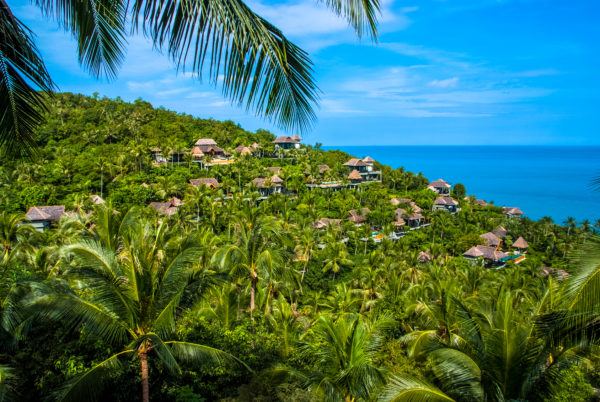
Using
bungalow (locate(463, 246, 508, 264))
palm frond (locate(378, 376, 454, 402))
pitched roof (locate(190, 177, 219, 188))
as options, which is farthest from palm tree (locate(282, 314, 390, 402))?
pitched roof (locate(190, 177, 219, 188))

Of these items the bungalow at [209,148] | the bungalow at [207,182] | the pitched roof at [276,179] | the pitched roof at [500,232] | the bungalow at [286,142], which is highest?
the bungalow at [286,142]

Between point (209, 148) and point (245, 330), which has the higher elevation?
point (209, 148)

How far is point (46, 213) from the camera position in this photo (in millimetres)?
31594

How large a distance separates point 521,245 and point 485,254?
806cm

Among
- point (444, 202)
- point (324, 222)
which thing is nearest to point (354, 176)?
point (444, 202)

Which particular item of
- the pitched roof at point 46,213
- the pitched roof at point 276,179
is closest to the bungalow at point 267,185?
the pitched roof at point 276,179

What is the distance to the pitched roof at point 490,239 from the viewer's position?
41125 millimetres

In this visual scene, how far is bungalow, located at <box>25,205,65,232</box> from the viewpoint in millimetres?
30706

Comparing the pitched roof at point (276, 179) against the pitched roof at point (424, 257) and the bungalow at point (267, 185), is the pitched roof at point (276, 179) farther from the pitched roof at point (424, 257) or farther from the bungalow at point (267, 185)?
the pitched roof at point (424, 257)

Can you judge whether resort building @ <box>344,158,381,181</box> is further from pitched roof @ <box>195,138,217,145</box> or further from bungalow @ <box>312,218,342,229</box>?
bungalow @ <box>312,218,342,229</box>

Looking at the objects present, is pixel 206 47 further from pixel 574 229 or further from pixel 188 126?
pixel 188 126

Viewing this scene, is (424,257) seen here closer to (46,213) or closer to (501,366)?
(501,366)

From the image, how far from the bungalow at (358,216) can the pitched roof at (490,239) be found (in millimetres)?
13110

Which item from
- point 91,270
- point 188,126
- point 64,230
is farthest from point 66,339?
point 188,126
